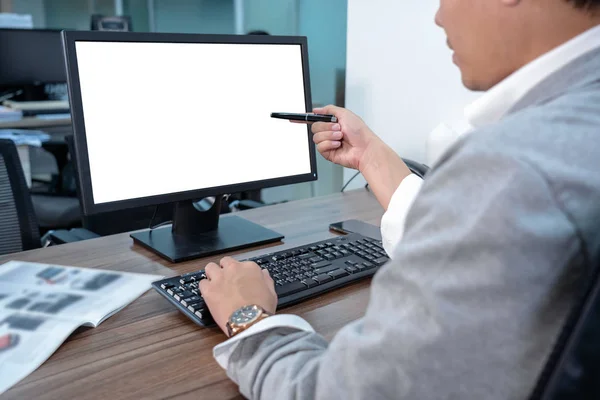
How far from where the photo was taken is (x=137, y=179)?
1.04 metres

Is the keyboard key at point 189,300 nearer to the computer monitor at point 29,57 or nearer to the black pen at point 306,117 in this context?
the black pen at point 306,117

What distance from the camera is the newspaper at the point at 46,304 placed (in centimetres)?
70

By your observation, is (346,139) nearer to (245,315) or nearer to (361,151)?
(361,151)

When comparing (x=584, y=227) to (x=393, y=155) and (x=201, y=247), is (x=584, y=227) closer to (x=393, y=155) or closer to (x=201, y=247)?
(x=393, y=155)

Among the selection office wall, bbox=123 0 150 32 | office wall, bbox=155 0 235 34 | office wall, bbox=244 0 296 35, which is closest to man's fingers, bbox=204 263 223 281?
office wall, bbox=244 0 296 35

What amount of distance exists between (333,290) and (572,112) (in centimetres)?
55

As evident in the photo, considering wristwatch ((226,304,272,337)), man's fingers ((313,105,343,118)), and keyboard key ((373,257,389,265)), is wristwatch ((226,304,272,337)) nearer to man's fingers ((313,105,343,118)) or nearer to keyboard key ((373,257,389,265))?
keyboard key ((373,257,389,265))

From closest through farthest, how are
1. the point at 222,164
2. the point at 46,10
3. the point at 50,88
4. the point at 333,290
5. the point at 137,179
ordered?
1. the point at 333,290
2. the point at 137,179
3. the point at 222,164
4. the point at 50,88
5. the point at 46,10

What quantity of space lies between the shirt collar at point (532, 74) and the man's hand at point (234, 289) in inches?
14.6

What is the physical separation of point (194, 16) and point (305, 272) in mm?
4843

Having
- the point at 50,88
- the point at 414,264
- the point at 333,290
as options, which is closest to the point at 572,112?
the point at 414,264

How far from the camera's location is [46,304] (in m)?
0.84

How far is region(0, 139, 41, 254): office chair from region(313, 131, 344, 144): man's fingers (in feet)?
2.56

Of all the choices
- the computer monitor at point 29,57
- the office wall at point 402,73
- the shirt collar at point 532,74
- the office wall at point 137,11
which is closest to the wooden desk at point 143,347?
the shirt collar at point 532,74
